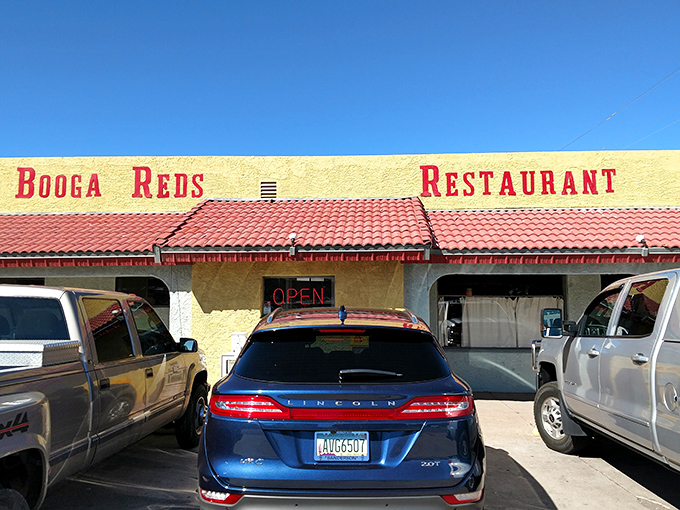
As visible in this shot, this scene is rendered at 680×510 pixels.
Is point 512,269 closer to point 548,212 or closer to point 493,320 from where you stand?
point 493,320

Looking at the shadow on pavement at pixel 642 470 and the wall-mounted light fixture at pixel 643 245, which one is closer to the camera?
the shadow on pavement at pixel 642 470

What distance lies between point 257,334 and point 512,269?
756 cm

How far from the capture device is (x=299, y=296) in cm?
1050

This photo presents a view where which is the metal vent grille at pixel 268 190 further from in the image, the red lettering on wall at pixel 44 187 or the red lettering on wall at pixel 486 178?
the red lettering on wall at pixel 44 187

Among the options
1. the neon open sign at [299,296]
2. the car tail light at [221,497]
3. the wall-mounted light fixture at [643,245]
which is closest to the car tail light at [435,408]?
the car tail light at [221,497]

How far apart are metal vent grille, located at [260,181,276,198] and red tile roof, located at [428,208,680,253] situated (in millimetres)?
3805

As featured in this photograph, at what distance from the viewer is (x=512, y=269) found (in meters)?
10.2

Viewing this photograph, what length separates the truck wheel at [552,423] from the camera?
6324mm

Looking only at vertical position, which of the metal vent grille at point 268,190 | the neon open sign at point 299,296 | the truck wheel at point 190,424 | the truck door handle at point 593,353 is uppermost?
the metal vent grille at point 268,190

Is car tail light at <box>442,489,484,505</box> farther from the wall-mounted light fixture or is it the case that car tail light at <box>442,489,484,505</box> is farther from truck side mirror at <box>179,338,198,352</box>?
the wall-mounted light fixture

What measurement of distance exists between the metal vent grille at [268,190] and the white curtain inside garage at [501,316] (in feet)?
16.9

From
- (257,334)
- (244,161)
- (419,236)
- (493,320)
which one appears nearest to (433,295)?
(493,320)

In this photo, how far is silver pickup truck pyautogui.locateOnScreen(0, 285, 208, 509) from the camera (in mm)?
3455

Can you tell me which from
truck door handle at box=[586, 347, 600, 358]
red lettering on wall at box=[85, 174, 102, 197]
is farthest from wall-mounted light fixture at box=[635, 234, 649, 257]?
red lettering on wall at box=[85, 174, 102, 197]
